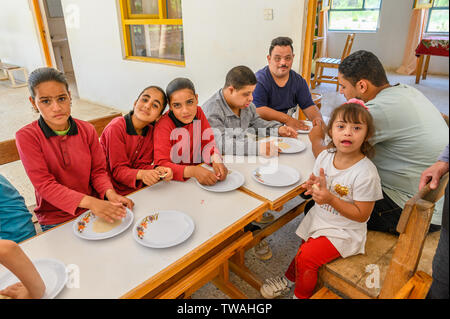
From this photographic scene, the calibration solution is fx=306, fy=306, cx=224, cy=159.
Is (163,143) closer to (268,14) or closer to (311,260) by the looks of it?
(311,260)

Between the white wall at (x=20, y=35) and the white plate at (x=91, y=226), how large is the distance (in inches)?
255

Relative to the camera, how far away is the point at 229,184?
4.60 ft

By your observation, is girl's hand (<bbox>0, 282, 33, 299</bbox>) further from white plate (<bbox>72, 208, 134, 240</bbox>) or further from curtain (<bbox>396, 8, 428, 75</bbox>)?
curtain (<bbox>396, 8, 428, 75</bbox>)

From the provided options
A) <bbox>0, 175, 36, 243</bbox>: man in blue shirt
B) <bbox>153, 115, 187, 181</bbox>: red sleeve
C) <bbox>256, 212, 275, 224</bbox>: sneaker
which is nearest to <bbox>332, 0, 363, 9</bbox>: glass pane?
<bbox>256, 212, 275, 224</bbox>: sneaker

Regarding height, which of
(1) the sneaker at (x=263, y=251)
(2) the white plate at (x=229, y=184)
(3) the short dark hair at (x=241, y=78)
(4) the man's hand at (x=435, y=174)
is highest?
(3) the short dark hair at (x=241, y=78)

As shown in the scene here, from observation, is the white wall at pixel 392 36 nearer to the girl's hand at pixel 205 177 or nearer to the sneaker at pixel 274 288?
the sneaker at pixel 274 288

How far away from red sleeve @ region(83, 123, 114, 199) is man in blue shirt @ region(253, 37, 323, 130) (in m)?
1.26

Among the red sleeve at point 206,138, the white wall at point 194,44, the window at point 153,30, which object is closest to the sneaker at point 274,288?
the red sleeve at point 206,138

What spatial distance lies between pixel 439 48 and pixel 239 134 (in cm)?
585

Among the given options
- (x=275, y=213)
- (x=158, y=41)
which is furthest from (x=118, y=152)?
(x=158, y=41)

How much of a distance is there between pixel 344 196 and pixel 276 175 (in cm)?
33

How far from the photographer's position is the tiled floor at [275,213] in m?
1.33

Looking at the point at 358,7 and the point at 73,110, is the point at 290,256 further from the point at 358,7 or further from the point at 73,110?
the point at 358,7

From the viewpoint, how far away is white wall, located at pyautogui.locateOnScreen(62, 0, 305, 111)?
10.9 ft
